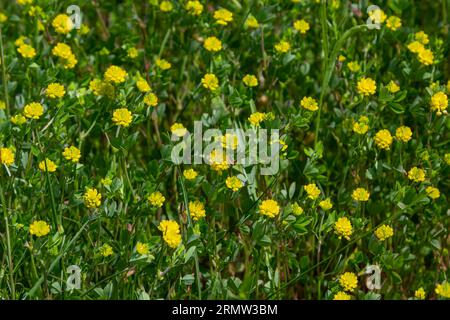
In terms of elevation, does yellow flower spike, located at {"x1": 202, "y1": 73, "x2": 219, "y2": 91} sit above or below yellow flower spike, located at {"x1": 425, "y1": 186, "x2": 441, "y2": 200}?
above

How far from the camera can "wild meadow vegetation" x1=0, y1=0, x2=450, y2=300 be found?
6.16 ft

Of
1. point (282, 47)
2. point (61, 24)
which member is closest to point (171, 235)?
point (282, 47)

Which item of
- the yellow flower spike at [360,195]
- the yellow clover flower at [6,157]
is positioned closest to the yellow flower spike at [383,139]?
the yellow flower spike at [360,195]

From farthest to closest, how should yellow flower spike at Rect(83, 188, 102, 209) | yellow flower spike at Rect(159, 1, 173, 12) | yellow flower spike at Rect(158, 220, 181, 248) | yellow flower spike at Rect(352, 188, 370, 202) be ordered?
yellow flower spike at Rect(159, 1, 173, 12)
yellow flower spike at Rect(352, 188, 370, 202)
yellow flower spike at Rect(83, 188, 102, 209)
yellow flower spike at Rect(158, 220, 181, 248)

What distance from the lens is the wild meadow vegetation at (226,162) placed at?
73.9 inches

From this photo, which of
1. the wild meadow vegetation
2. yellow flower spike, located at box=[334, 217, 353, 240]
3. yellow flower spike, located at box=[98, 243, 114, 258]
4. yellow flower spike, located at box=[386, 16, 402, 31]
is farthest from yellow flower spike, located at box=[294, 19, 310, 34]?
yellow flower spike, located at box=[98, 243, 114, 258]

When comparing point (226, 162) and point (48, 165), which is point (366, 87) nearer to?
point (226, 162)

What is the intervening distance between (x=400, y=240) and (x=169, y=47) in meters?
1.02

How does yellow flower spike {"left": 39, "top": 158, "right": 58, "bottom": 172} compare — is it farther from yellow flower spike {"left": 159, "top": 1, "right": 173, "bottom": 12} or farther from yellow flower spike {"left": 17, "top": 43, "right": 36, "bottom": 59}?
yellow flower spike {"left": 159, "top": 1, "right": 173, "bottom": 12}

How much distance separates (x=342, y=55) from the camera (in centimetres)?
231

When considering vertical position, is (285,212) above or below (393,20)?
below

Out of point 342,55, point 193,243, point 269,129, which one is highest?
point 342,55
